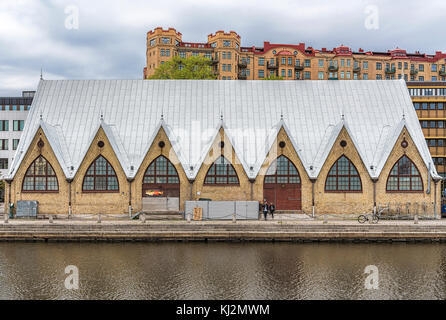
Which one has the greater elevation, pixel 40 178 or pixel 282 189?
pixel 40 178

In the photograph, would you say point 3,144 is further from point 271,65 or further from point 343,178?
point 271,65

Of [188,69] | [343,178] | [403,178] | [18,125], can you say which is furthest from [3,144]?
[403,178]

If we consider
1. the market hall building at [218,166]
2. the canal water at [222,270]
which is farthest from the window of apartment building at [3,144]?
the canal water at [222,270]

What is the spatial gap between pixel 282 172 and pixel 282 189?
173 cm

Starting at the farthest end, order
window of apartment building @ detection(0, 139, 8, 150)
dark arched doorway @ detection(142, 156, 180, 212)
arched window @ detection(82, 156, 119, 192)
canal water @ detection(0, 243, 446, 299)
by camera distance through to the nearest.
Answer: window of apartment building @ detection(0, 139, 8, 150) < arched window @ detection(82, 156, 119, 192) < dark arched doorway @ detection(142, 156, 180, 212) < canal water @ detection(0, 243, 446, 299)

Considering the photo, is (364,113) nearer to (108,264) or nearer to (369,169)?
(369,169)

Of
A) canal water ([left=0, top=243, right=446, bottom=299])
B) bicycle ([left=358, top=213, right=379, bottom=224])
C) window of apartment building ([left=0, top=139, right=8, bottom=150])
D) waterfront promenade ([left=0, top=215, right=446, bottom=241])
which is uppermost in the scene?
window of apartment building ([left=0, top=139, right=8, bottom=150])

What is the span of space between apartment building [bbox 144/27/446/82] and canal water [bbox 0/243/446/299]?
91.7 m

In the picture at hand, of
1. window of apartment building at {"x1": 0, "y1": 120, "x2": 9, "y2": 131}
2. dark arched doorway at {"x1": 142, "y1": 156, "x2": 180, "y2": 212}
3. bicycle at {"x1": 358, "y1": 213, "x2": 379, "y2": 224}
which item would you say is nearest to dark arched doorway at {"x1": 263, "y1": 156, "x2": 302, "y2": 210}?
bicycle at {"x1": 358, "y1": 213, "x2": 379, "y2": 224}

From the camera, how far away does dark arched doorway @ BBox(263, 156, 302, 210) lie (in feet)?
156

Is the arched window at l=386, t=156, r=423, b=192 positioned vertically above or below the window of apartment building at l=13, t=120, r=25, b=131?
below

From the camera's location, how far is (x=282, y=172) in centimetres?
4753

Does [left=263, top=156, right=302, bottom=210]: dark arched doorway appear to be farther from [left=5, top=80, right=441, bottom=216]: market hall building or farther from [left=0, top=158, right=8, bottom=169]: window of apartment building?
[left=0, top=158, right=8, bottom=169]: window of apartment building
